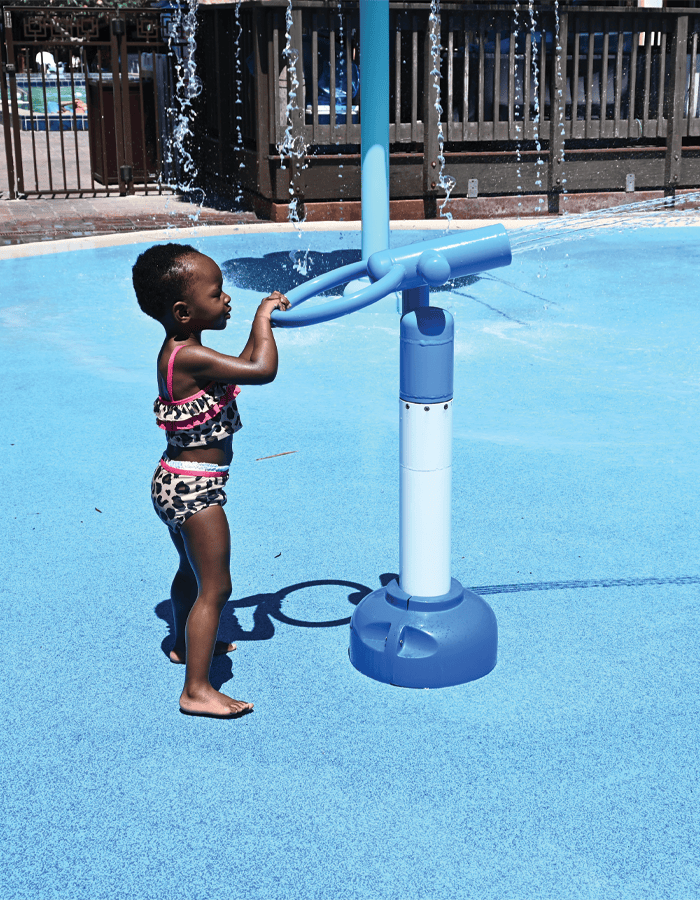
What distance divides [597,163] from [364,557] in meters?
10.0

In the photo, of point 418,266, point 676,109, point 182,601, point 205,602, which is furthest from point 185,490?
point 676,109

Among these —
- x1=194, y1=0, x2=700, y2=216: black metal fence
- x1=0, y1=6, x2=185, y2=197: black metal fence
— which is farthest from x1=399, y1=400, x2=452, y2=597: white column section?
x1=0, y1=6, x2=185, y2=197: black metal fence

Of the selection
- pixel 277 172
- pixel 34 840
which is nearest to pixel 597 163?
pixel 277 172

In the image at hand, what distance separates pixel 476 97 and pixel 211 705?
11.4 m

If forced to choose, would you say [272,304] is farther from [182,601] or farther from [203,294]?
[182,601]

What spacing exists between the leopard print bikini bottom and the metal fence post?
11.3 m

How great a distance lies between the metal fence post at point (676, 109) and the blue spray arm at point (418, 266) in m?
10.8

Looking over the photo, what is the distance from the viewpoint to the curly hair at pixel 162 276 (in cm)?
255

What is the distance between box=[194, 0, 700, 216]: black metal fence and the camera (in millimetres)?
11328

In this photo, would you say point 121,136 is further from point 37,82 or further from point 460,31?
point 37,82

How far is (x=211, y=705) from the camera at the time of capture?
2689 millimetres

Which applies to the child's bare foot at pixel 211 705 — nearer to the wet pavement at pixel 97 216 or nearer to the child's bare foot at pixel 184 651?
the child's bare foot at pixel 184 651

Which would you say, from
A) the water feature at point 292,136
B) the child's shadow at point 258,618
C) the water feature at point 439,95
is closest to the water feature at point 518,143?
the water feature at point 439,95

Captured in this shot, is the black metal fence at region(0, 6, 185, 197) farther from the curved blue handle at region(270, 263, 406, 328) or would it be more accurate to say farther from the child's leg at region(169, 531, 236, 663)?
the curved blue handle at region(270, 263, 406, 328)
